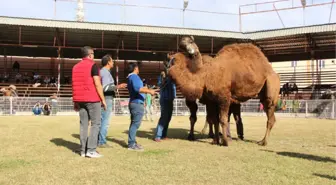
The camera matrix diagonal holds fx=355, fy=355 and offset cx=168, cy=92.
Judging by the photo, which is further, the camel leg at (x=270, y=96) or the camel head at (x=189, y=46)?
the camel leg at (x=270, y=96)

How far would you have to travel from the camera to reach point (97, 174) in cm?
527

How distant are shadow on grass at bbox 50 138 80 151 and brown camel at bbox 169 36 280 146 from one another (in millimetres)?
2716

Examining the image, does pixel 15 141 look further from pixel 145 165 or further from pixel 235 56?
pixel 235 56

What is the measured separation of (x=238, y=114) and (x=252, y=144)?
1.24m

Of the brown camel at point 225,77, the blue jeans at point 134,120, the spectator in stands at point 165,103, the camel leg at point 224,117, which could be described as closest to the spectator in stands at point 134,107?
the blue jeans at point 134,120

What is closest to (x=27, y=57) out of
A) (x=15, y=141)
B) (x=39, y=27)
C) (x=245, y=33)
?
(x=39, y=27)

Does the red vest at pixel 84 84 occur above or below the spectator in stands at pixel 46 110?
above

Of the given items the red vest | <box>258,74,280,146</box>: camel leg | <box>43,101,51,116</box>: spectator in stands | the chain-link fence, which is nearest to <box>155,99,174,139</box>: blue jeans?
<box>258,74,280,146</box>: camel leg

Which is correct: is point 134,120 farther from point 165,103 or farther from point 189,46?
point 189,46

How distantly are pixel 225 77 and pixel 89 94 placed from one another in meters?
3.17

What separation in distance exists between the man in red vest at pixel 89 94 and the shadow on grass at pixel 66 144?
1.11m

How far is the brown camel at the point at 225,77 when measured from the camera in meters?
7.63

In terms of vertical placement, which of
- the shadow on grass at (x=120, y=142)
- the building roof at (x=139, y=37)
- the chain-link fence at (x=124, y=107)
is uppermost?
the building roof at (x=139, y=37)

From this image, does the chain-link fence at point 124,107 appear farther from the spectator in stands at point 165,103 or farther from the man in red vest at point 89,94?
the man in red vest at point 89,94
